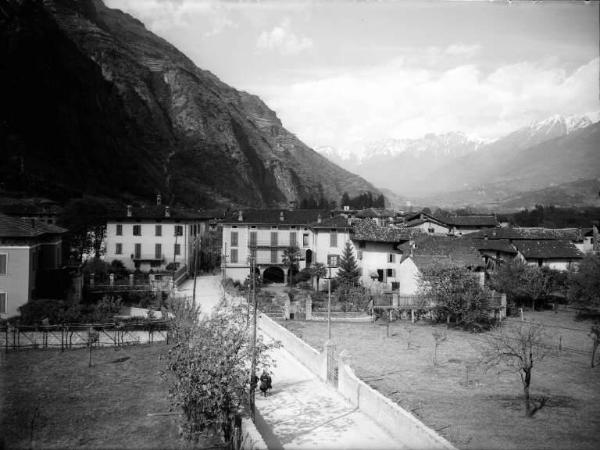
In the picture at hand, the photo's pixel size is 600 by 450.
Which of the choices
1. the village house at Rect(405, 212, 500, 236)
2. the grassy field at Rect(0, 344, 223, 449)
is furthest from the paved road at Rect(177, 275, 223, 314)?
the village house at Rect(405, 212, 500, 236)

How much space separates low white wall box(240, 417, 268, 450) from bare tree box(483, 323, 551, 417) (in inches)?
375

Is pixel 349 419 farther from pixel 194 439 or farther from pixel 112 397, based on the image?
pixel 112 397

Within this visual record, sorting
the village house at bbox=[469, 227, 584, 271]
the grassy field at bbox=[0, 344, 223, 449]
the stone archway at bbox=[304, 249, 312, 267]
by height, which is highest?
the village house at bbox=[469, 227, 584, 271]

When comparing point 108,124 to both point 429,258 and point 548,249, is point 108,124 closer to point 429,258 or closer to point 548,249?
point 548,249

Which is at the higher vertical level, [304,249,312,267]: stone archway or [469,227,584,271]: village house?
[469,227,584,271]: village house

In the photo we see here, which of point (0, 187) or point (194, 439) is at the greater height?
point (0, 187)

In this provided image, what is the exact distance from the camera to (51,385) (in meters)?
20.0

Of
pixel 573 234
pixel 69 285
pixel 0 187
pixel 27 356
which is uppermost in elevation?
pixel 0 187

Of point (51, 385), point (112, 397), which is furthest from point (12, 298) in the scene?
point (112, 397)

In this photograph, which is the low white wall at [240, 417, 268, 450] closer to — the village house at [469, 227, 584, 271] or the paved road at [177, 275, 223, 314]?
the paved road at [177, 275, 223, 314]

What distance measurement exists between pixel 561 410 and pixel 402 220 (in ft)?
230

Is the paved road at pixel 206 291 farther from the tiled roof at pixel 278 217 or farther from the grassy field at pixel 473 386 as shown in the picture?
the grassy field at pixel 473 386

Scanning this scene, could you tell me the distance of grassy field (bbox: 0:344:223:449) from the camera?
14797 millimetres

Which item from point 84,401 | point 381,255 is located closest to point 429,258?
point 381,255
